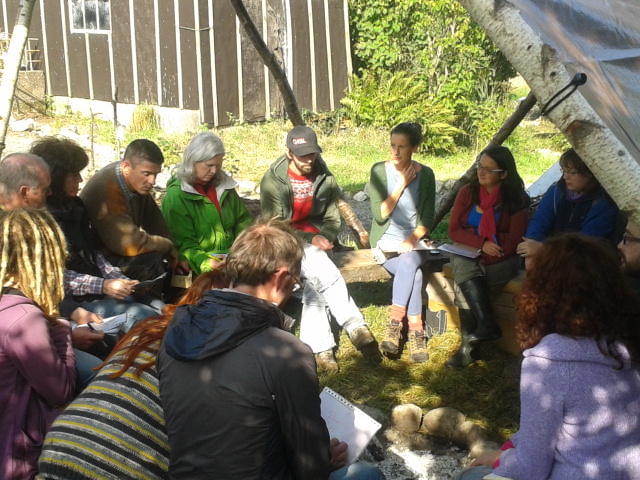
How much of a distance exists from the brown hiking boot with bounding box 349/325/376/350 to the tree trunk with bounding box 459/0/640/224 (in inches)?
110

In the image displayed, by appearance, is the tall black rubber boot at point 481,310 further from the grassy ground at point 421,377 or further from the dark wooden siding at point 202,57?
the dark wooden siding at point 202,57

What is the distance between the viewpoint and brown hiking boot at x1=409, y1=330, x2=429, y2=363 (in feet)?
17.6

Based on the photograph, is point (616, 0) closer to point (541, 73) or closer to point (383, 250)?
point (541, 73)

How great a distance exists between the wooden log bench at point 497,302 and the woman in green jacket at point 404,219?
329 millimetres

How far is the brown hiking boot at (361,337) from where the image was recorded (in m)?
5.21

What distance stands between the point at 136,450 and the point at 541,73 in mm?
1978

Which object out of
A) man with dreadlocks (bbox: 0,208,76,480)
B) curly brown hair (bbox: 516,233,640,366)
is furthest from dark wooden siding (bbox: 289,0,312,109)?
curly brown hair (bbox: 516,233,640,366)

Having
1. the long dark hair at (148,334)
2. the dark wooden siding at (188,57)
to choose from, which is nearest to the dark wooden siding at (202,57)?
the dark wooden siding at (188,57)

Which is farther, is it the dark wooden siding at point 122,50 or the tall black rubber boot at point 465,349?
the dark wooden siding at point 122,50

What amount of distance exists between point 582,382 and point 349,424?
1.07 metres

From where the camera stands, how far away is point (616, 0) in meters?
3.90

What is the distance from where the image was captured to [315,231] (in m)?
5.73

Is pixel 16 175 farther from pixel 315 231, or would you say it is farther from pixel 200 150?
pixel 315 231

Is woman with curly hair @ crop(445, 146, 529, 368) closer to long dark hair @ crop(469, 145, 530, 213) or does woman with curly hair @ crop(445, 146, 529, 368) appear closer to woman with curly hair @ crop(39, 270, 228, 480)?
long dark hair @ crop(469, 145, 530, 213)
